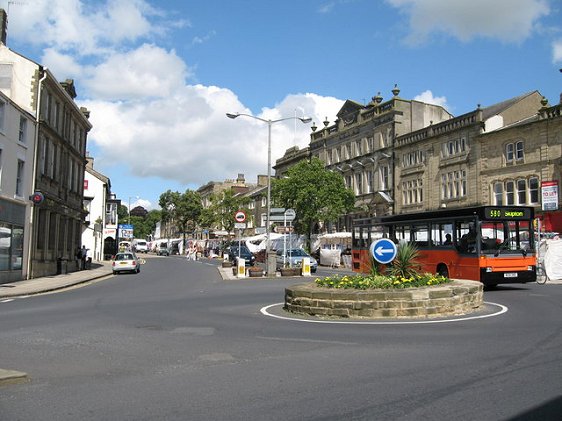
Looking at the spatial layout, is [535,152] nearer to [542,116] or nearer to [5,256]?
[542,116]

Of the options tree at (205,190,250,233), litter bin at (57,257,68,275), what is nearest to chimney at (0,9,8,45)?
litter bin at (57,257,68,275)

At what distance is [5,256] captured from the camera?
25.5m

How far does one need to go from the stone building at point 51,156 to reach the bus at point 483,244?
→ 20.4 metres

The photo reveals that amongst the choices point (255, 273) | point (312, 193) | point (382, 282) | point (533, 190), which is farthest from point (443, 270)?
point (312, 193)

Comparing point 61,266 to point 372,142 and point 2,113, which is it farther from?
point 372,142

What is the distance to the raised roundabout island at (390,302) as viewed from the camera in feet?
37.9

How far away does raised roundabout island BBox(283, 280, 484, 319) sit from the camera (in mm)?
11562

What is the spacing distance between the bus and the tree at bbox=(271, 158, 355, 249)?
28.4 meters

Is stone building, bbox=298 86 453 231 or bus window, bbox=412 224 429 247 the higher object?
stone building, bbox=298 86 453 231

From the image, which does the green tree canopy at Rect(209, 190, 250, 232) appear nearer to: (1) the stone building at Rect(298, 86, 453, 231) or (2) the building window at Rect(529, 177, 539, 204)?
(1) the stone building at Rect(298, 86, 453, 231)

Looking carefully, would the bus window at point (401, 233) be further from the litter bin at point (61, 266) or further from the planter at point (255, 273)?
the litter bin at point (61, 266)

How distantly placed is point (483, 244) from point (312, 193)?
1221 inches

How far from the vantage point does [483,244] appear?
18.1 meters

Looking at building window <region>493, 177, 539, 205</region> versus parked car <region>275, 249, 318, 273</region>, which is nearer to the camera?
parked car <region>275, 249, 318, 273</region>
